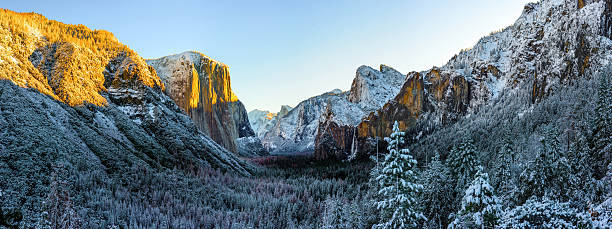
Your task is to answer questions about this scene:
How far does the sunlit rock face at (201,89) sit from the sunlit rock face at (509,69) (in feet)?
266

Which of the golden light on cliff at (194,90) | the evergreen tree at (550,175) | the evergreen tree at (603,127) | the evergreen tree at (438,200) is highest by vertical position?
the golden light on cliff at (194,90)

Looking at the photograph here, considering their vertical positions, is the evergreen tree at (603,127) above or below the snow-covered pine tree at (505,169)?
above

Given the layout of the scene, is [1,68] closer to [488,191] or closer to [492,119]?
[488,191]

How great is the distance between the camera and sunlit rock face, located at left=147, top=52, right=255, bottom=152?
13088 cm

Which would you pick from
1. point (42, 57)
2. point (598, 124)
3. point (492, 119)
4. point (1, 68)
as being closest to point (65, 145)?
point (1, 68)

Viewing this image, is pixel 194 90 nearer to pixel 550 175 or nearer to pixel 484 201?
Result: pixel 550 175

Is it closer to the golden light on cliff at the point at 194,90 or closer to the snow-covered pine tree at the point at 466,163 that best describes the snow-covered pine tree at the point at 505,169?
the snow-covered pine tree at the point at 466,163

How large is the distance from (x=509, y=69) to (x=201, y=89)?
15590 centimetres

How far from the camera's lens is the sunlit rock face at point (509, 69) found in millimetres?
99062

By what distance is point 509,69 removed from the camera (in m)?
143

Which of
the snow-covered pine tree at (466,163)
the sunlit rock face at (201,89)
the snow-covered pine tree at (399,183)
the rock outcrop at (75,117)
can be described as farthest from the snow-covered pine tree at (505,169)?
the sunlit rock face at (201,89)

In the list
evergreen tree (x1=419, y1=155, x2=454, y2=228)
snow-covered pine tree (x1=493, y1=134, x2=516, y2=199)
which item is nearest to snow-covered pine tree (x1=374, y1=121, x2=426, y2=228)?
evergreen tree (x1=419, y1=155, x2=454, y2=228)

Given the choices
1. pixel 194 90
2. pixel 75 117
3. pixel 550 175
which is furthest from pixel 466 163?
pixel 194 90

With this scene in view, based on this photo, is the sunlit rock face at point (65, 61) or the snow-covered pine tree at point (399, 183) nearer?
the snow-covered pine tree at point (399, 183)
